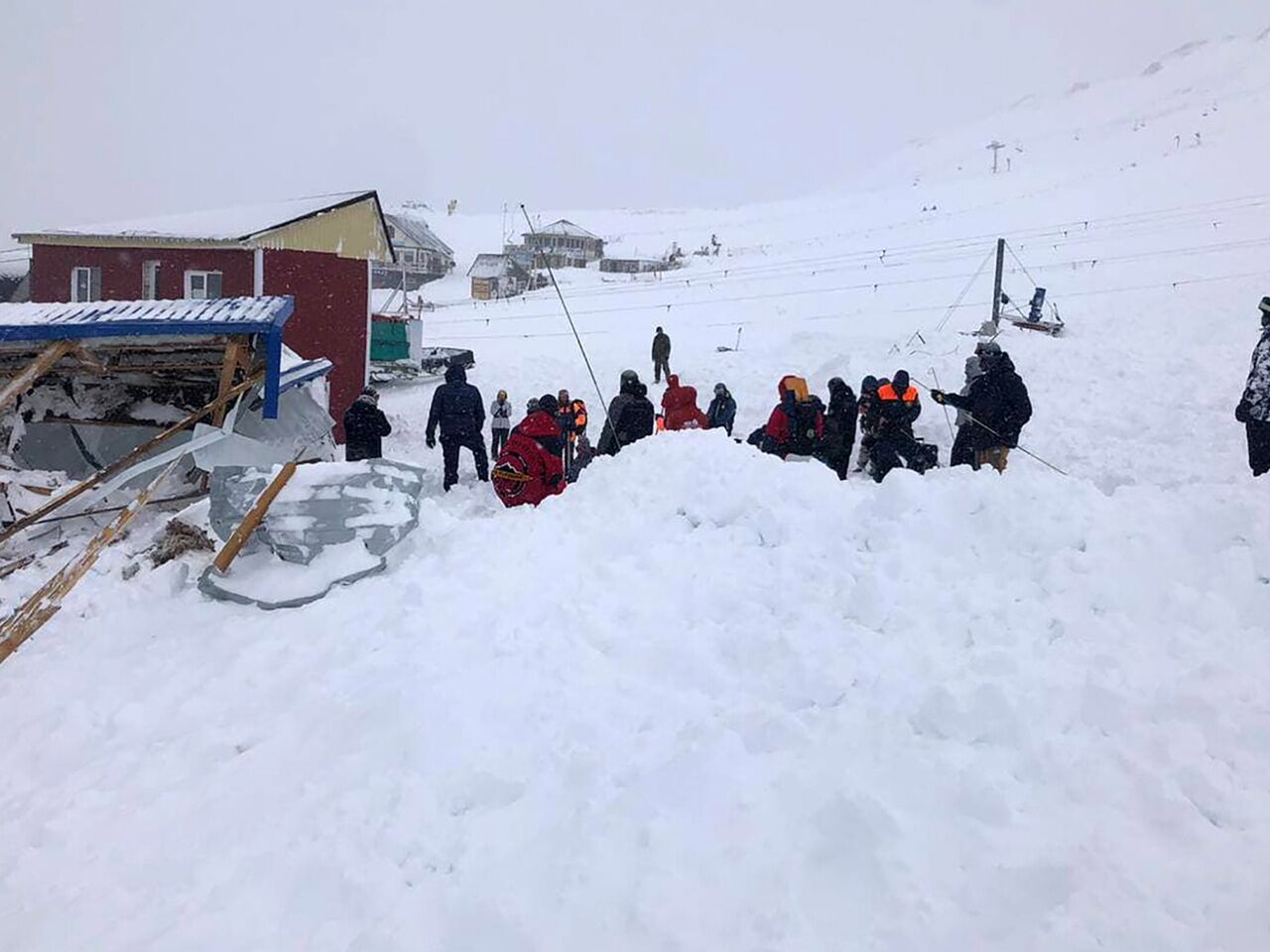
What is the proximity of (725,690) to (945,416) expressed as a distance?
397 inches

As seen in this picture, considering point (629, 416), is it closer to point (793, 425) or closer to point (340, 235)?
point (793, 425)

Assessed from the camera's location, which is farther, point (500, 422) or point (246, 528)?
point (500, 422)

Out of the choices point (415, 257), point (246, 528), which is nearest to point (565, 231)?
point (415, 257)

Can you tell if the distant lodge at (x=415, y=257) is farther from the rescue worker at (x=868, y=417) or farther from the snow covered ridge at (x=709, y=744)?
the snow covered ridge at (x=709, y=744)

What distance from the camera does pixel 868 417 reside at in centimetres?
1015

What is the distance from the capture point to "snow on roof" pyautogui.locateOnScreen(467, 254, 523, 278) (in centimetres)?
5369

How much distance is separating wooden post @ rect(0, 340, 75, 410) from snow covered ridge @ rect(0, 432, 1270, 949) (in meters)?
2.34

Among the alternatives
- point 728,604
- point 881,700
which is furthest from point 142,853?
point 881,700

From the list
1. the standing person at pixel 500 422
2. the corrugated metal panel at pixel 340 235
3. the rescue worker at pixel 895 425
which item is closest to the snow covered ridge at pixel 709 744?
the rescue worker at pixel 895 425

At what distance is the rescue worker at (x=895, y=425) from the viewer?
9719 millimetres

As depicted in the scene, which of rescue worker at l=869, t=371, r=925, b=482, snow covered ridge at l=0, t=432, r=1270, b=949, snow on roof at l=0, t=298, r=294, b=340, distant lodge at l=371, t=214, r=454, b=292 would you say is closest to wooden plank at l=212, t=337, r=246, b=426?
snow on roof at l=0, t=298, r=294, b=340

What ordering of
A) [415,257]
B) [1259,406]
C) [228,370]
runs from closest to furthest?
[1259,406], [228,370], [415,257]

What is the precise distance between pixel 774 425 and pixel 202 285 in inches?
431

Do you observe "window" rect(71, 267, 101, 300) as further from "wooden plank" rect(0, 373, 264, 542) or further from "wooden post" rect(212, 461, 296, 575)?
"wooden post" rect(212, 461, 296, 575)
